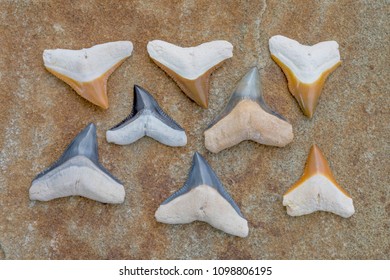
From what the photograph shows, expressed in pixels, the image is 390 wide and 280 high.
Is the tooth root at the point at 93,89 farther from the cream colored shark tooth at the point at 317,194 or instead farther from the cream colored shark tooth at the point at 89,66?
the cream colored shark tooth at the point at 317,194

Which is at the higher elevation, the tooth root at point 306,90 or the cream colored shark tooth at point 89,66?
the tooth root at point 306,90

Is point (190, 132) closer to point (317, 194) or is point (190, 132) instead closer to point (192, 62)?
point (192, 62)

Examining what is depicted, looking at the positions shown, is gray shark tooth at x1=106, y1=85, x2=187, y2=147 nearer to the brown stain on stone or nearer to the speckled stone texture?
the speckled stone texture

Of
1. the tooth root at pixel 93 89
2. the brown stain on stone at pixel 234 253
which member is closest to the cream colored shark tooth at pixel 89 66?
the tooth root at pixel 93 89

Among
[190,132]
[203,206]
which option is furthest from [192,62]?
[203,206]

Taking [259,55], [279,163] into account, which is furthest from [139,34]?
[279,163]

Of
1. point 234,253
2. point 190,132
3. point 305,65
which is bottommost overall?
point 234,253
